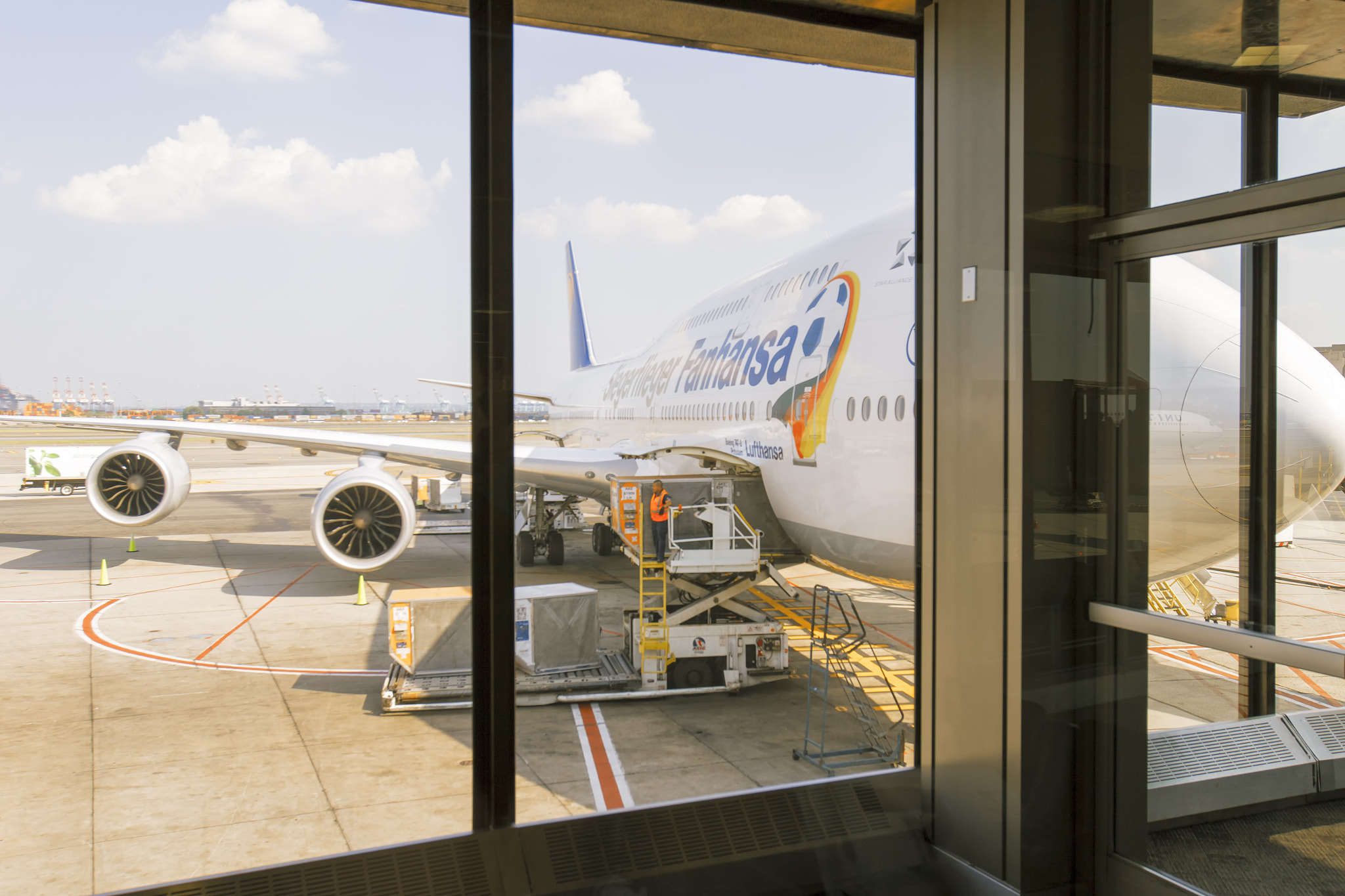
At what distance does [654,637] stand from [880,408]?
3.22m

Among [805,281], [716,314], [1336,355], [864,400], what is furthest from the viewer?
[716,314]

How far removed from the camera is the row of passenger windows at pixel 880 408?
20.8 ft

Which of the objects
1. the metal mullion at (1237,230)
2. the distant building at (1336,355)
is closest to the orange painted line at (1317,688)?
the distant building at (1336,355)

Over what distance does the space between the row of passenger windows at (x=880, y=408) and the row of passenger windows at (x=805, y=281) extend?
5.31 feet

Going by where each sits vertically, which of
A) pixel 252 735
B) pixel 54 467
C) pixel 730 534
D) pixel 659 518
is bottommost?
pixel 252 735

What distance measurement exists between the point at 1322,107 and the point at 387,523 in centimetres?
1003

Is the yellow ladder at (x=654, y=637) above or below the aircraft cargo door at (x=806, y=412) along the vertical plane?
below

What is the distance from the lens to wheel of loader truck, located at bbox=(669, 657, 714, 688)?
26.8ft

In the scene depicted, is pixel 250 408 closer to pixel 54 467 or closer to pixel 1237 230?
pixel 1237 230

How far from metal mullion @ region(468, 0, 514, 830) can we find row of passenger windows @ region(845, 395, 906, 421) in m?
3.94

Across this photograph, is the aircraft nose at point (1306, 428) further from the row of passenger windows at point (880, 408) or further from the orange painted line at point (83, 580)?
the orange painted line at point (83, 580)

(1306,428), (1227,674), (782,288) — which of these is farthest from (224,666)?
(1306,428)

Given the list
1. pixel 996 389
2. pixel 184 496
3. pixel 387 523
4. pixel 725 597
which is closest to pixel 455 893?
pixel 996 389

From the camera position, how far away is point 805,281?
867 centimetres
